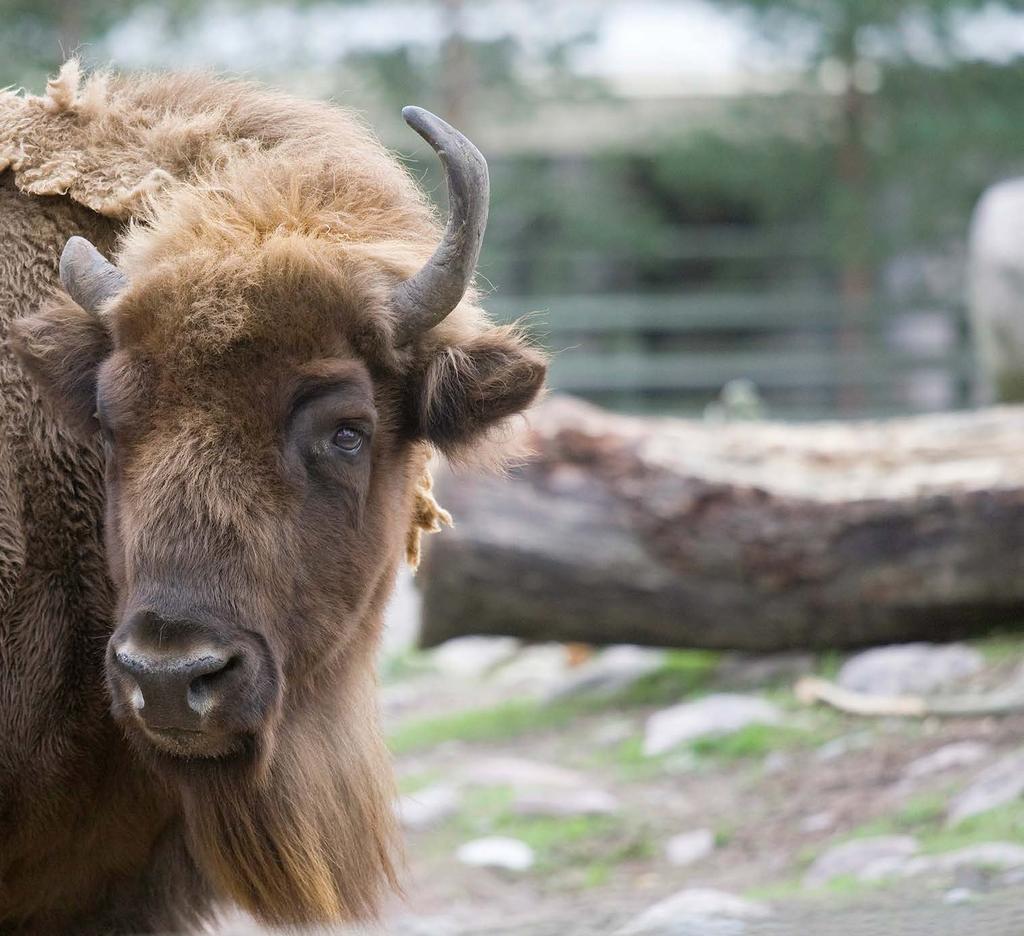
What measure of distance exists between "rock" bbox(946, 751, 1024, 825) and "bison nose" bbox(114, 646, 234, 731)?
3.45 m

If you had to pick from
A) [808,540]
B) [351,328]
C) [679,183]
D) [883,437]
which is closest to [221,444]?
[351,328]

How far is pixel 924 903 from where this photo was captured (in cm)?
393

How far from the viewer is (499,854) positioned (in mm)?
6398

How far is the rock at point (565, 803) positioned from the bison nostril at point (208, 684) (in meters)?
3.79

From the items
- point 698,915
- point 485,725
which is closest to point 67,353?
point 698,915

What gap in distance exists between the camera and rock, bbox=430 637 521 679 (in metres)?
10.3

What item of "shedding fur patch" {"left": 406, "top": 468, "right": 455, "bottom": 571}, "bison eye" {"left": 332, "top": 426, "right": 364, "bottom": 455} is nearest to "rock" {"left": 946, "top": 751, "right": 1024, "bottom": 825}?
"shedding fur patch" {"left": 406, "top": 468, "right": 455, "bottom": 571}

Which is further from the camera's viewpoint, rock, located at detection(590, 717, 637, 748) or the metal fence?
the metal fence

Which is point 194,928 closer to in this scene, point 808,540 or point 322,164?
point 322,164

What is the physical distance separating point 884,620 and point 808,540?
0.57 metres

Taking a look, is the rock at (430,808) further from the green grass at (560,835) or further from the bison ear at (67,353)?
the bison ear at (67,353)

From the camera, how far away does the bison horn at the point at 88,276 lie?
3.54 meters

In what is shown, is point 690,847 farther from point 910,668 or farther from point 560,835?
point 910,668

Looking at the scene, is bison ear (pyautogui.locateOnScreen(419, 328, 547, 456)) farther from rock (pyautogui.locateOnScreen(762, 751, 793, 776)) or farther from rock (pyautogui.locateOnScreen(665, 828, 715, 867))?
rock (pyautogui.locateOnScreen(762, 751, 793, 776))
